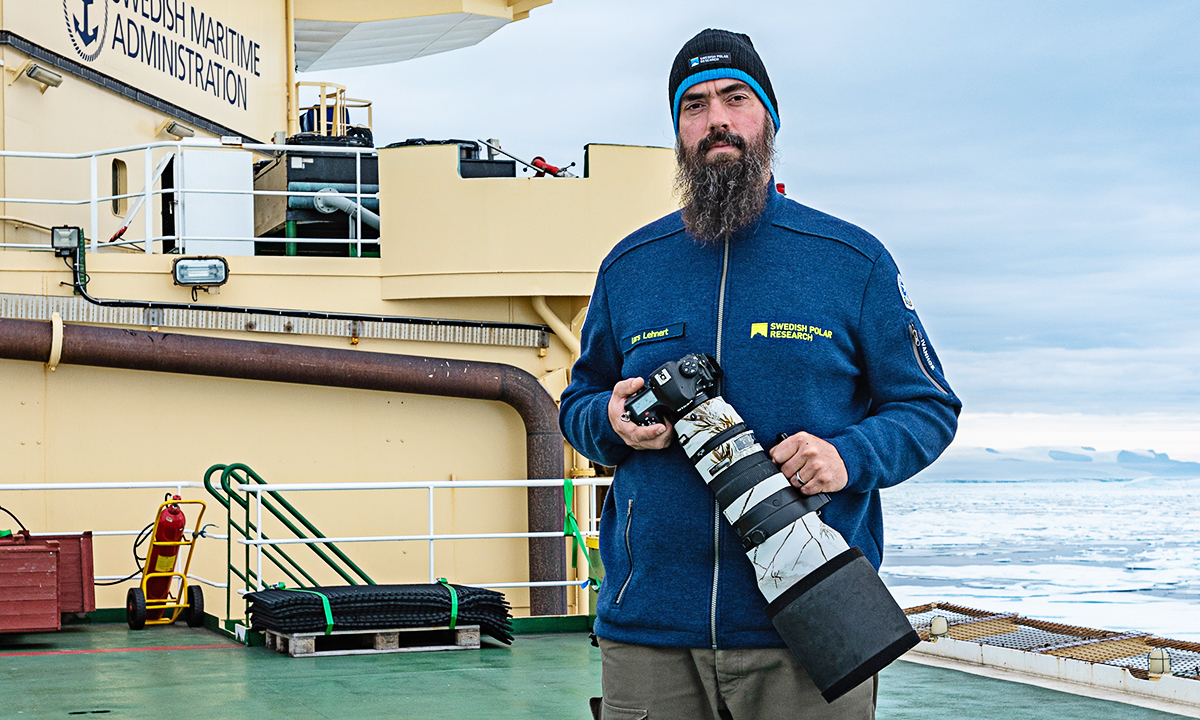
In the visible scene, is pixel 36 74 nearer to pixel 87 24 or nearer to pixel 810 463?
pixel 87 24

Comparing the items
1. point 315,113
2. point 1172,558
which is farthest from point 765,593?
point 1172,558

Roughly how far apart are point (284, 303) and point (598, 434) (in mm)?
8633

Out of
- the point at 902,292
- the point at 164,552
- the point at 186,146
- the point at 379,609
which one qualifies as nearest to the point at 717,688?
the point at 902,292

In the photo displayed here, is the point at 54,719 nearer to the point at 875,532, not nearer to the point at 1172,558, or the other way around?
the point at 875,532

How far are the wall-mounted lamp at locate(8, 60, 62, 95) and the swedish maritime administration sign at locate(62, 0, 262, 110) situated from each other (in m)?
0.65

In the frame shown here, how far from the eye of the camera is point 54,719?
5.27 meters

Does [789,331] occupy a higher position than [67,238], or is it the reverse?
[67,238]

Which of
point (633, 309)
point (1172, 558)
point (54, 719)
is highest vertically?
point (633, 309)

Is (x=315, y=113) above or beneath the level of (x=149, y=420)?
above

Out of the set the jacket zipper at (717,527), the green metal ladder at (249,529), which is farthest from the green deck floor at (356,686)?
the jacket zipper at (717,527)

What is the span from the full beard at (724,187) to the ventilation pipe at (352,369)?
819 centimetres

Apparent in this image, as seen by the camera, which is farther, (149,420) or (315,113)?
(315,113)

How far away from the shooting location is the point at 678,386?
2.05 m

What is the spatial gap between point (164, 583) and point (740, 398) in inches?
285
